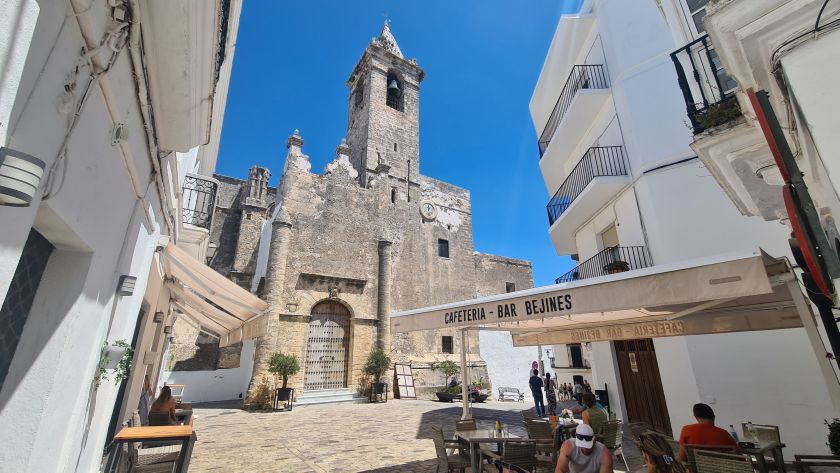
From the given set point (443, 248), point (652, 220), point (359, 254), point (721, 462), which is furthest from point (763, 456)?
point (443, 248)

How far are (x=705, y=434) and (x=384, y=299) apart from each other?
1341 cm

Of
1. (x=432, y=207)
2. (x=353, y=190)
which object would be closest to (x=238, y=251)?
(x=353, y=190)

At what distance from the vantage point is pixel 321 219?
642 inches

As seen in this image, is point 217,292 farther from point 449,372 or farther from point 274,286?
point 449,372

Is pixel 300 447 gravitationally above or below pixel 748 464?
below

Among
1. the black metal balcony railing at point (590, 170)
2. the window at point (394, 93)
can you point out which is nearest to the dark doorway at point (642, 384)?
the black metal balcony railing at point (590, 170)

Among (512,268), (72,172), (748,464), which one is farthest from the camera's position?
(512,268)

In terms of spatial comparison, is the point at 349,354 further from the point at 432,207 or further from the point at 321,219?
the point at 432,207

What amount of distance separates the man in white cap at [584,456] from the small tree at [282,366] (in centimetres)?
1157

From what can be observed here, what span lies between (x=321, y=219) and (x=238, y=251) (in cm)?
466

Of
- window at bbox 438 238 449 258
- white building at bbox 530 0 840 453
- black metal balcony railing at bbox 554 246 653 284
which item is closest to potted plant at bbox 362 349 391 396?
window at bbox 438 238 449 258

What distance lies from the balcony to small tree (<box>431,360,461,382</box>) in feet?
26.0

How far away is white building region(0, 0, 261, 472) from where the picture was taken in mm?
1630

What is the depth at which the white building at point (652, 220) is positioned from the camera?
603 cm
